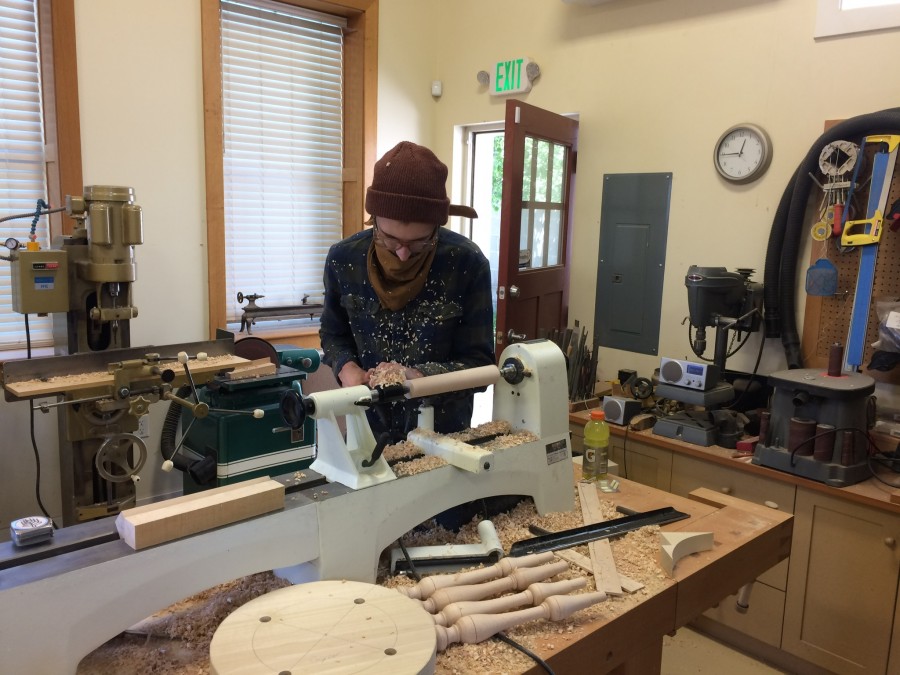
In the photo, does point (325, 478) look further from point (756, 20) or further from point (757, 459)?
point (756, 20)

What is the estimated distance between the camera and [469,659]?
1.01 metres

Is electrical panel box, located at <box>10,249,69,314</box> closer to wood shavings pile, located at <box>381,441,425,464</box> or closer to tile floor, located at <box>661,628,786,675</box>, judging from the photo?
wood shavings pile, located at <box>381,441,425,464</box>

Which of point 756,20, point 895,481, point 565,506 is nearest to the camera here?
point 565,506

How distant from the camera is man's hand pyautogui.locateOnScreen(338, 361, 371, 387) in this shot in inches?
67.8

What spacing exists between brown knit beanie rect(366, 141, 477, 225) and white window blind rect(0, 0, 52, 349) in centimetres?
199

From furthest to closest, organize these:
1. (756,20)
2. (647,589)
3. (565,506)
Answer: (756,20) → (565,506) → (647,589)

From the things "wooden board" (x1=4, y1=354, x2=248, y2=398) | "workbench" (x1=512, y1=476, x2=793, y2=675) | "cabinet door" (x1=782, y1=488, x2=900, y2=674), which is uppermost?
"wooden board" (x1=4, y1=354, x2=248, y2=398)

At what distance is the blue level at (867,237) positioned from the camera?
7.70 ft

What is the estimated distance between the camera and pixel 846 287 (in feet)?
8.42

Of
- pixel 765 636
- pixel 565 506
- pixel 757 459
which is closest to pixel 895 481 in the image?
pixel 757 459

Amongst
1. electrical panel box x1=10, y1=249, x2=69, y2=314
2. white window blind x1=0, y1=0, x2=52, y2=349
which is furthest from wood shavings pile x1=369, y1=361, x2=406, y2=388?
white window blind x1=0, y1=0, x2=52, y2=349

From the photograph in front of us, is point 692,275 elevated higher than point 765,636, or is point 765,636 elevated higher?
point 692,275

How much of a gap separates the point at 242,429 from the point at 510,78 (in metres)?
2.39

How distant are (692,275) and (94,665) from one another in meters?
2.28
